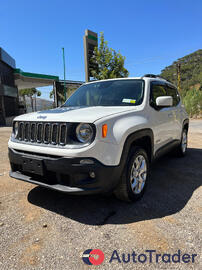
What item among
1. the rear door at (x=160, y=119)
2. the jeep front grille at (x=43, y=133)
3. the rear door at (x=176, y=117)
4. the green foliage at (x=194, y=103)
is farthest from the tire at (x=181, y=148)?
the green foliage at (x=194, y=103)

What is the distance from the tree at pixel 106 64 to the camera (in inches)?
533

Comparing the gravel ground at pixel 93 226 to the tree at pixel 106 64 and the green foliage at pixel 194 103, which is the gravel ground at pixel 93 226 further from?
the green foliage at pixel 194 103

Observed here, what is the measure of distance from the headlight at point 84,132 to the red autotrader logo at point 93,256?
108 centimetres

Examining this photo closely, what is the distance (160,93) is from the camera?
3820 mm

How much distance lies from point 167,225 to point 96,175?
38.4 inches

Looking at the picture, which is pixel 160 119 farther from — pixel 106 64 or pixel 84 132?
pixel 106 64

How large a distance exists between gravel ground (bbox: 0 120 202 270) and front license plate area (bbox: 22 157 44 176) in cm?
56

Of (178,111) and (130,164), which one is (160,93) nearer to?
(178,111)

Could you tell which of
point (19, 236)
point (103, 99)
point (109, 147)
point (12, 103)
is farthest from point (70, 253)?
point (12, 103)

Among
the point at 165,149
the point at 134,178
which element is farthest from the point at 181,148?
the point at 134,178

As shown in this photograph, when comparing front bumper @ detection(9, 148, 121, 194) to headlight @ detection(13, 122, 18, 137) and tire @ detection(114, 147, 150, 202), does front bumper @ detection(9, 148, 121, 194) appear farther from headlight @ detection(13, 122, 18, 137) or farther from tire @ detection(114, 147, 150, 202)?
headlight @ detection(13, 122, 18, 137)

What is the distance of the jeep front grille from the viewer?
235cm

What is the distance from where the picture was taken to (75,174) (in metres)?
2.22

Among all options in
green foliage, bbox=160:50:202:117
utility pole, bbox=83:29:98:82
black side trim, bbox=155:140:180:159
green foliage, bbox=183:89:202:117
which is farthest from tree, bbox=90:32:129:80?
black side trim, bbox=155:140:180:159
